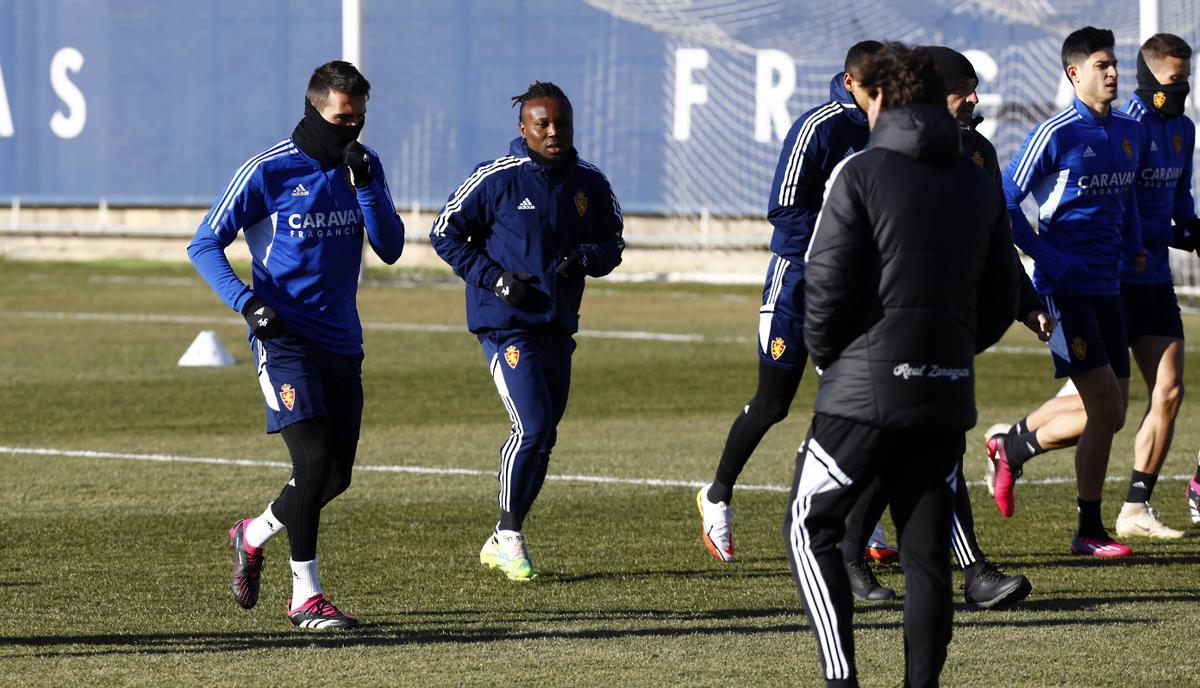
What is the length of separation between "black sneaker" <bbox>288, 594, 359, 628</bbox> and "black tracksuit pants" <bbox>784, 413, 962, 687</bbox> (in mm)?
2079

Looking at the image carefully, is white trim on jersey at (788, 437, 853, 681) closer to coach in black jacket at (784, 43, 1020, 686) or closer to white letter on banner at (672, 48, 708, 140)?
coach in black jacket at (784, 43, 1020, 686)

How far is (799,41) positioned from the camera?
97.5 feet

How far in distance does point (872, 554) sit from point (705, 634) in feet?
5.73

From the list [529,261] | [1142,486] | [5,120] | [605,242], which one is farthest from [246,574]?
[5,120]

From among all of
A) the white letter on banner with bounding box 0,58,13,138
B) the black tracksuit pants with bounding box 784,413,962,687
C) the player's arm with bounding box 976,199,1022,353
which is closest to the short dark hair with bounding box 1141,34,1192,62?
the player's arm with bounding box 976,199,1022,353

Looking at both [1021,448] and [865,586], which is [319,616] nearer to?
[865,586]

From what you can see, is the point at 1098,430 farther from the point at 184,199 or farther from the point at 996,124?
the point at 184,199

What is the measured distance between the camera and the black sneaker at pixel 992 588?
6.93 meters

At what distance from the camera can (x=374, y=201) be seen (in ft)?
23.5

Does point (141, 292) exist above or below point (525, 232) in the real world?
below

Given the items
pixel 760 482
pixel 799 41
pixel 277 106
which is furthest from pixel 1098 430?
pixel 277 106

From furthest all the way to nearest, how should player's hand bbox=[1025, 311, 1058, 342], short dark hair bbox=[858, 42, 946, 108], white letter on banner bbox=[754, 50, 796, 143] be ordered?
white letter on banner bbox=[754, 50, 796, 143] → player's hand bbox=[1025, 311, 1058, 342] → short dark hair bbox=[858, 42, 946, 108]

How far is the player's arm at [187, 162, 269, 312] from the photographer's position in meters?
7.01

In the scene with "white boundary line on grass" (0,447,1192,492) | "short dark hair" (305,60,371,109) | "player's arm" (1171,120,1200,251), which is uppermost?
"short dark hair" (305,60,371,109)
